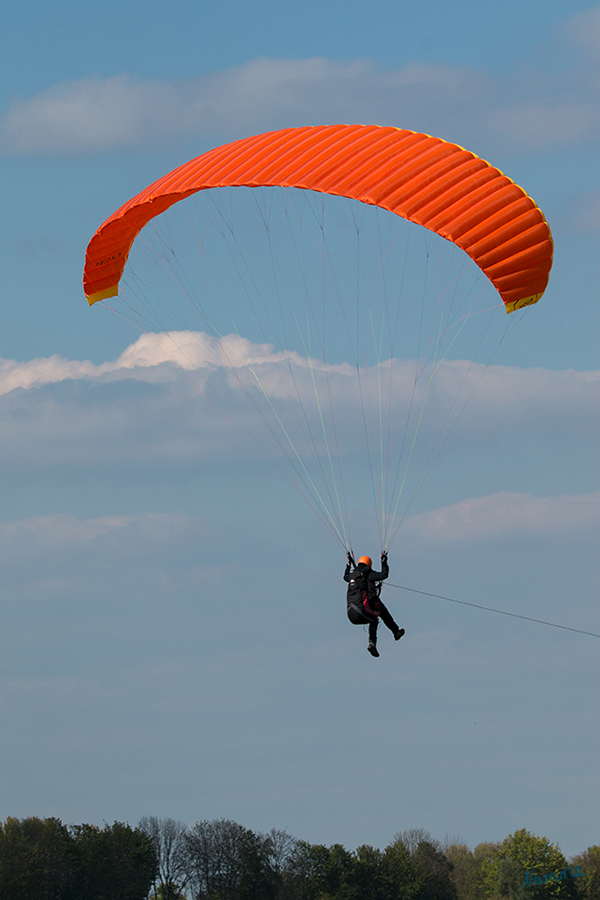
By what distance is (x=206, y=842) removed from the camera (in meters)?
89.2

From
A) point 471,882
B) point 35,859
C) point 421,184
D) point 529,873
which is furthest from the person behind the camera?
point 471,882

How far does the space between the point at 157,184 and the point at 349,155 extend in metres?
3.79

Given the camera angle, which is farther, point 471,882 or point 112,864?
point 471,882

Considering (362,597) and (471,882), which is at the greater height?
(471,882)

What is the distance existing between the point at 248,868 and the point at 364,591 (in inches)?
2812

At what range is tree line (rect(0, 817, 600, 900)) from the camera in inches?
2960

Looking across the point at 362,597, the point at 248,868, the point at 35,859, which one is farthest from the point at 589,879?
the point at 362,597

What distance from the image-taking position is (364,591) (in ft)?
64.0

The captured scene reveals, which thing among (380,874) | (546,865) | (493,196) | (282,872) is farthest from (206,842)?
(493,196)

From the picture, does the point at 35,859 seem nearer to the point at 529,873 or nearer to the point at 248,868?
the point at 248,868

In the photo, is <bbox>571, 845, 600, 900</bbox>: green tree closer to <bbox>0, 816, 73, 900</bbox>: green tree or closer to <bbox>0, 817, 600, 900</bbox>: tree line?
Answer: <bbox>0, 817, 600, 900</bbox>: tree line

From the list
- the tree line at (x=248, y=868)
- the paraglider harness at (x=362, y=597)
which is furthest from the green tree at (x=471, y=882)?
the paraglider harness at (x=362, y=597)

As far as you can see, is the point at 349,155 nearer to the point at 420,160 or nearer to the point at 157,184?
the point at 420,160

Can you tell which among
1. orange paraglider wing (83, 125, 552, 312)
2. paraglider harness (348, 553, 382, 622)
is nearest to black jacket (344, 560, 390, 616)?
paraglider harness (348, 553, 382, 622)
